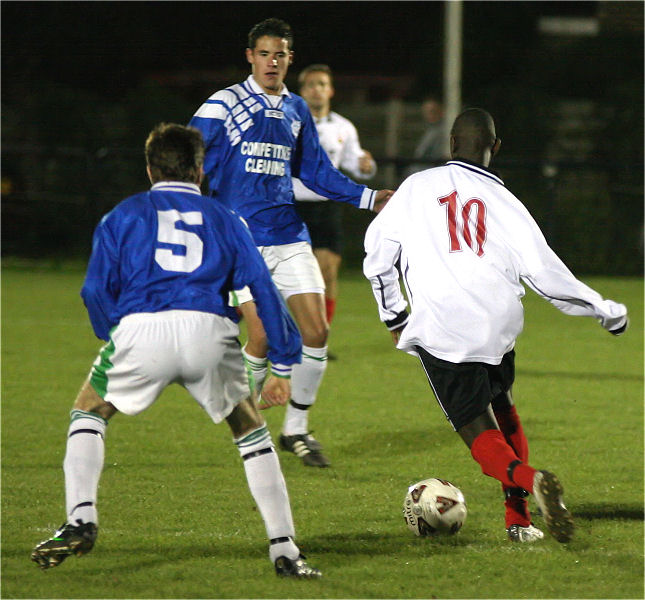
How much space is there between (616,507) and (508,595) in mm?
1551

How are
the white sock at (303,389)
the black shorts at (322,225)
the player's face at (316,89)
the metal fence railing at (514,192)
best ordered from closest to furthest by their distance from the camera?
the white sock at (303,389) < the player's face at (316,89) < the black shorts at (322,225) < the metal fence railing at (514,192)

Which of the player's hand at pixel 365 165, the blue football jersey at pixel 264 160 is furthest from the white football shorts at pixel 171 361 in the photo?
the player's hand at pixel 365 165

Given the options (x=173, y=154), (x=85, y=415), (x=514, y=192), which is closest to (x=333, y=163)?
(x=173, y=154)

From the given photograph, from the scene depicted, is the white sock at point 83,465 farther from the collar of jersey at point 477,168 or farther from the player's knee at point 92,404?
the collar of jersey at point 477,168

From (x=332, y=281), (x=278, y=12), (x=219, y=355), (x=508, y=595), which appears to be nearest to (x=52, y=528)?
(x=219, y=355)

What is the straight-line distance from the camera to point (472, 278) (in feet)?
16.1

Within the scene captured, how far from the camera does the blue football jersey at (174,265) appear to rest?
451 centimetres

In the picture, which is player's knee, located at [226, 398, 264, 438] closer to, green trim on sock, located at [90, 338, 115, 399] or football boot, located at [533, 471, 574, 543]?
green trim on sock, located at [90, 338, 115, 399]

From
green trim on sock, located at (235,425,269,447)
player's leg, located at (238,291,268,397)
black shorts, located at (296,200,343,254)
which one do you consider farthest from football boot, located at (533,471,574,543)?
black shorts, located at (296,200,343,254)

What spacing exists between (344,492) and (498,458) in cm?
152

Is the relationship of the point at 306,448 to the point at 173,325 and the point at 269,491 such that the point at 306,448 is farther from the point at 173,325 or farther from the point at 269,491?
the point at 173,325

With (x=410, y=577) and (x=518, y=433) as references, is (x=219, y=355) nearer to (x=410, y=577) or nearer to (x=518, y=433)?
(x=410, y=577)

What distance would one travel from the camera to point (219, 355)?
4535 millimetres

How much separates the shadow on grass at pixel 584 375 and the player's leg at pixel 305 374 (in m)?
3.62
